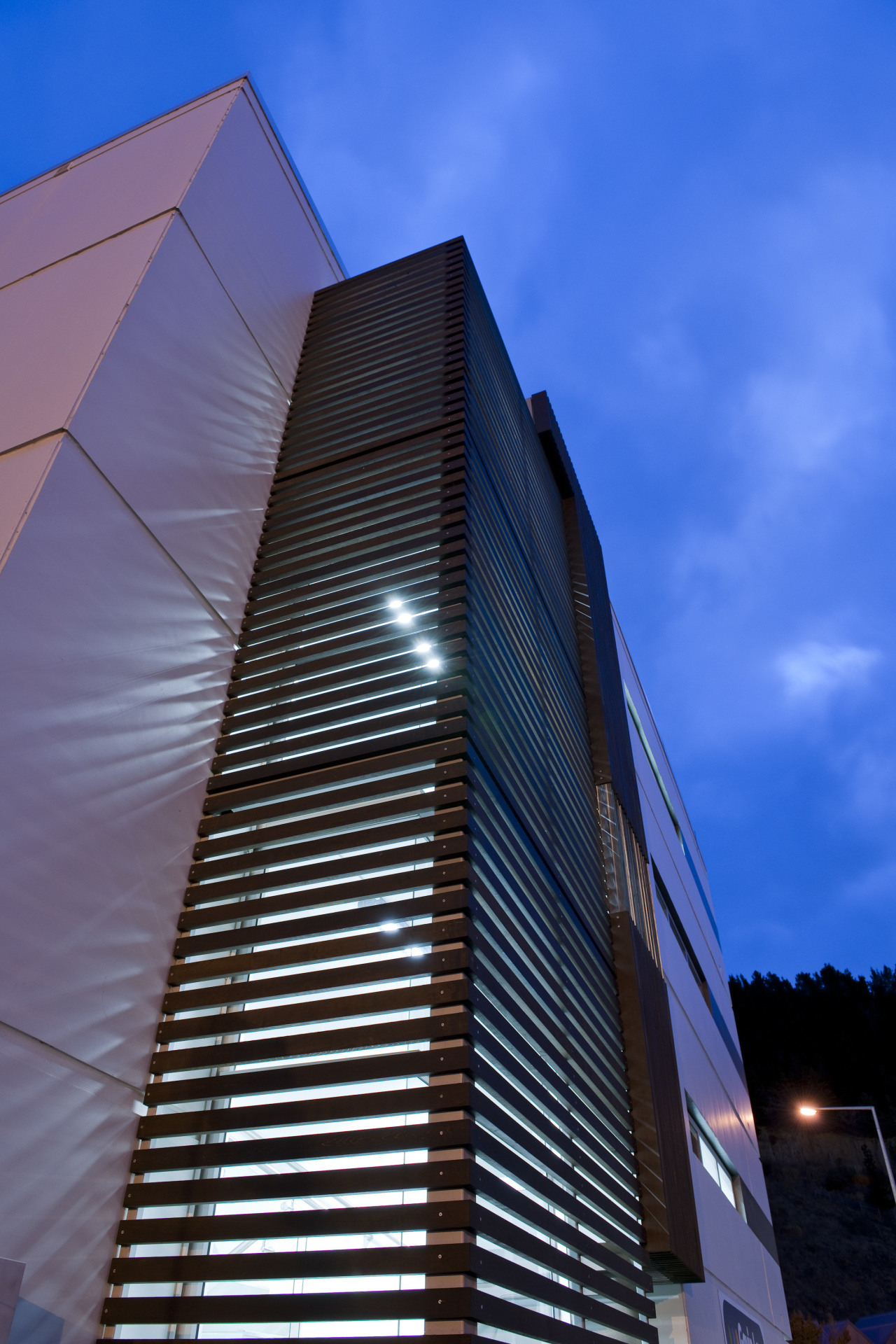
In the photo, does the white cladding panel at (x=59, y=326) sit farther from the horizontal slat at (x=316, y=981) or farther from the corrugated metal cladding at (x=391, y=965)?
the horizontal slat at (x=316, y=981)

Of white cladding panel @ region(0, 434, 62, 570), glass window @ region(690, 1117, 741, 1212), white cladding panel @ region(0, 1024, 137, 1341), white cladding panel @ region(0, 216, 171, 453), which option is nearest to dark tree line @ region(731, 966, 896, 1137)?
glass window @ region(690, 1117, 741, 1212)

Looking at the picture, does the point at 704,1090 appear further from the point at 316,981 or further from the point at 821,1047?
the point at 821,1047

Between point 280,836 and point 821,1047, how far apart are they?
4790 cm

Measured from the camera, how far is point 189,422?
4.32m

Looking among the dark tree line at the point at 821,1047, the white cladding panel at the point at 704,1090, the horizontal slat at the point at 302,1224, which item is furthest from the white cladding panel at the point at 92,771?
the dark tree line at the point at 821,1047

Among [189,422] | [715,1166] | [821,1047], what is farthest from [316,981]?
[821,1047]

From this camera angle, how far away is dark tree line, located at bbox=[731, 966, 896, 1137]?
42406mm

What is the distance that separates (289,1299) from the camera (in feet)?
7.88

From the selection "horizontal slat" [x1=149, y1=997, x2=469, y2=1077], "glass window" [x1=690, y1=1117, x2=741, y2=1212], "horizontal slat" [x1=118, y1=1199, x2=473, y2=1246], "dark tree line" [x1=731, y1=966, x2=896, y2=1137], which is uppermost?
"dark tree line" [x1=731, y1=966, x2=896, y2=1137]

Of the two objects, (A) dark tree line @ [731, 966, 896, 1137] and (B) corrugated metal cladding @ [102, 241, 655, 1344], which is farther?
(A) dark tree line @ [731, 966, 896, 1137]

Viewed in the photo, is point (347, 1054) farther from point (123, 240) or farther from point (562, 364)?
point (562, 364)

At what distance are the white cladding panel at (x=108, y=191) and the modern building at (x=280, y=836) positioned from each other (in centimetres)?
4

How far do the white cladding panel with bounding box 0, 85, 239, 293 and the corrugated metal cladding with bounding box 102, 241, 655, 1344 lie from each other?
155 cm

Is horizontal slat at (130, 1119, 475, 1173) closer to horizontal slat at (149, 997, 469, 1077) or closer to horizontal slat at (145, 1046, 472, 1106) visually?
horizontal slat at (145, 1046, 472, 1106)
